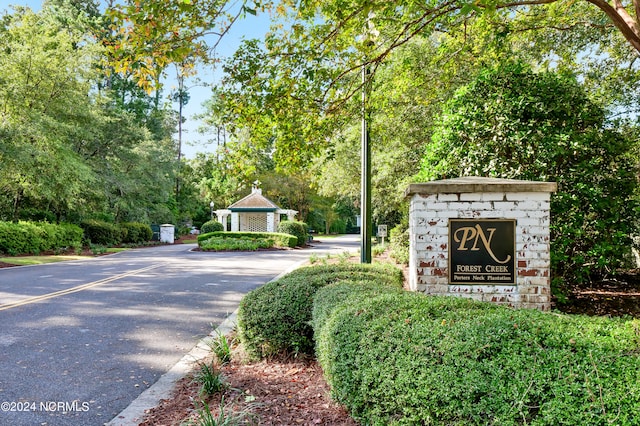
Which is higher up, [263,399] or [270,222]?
[270,222]

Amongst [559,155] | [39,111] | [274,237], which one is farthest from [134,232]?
[559,155]

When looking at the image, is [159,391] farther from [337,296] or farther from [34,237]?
[34,237]

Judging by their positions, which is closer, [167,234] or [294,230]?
[294,230]

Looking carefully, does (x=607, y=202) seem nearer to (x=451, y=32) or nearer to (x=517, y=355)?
(x=451, y=32)

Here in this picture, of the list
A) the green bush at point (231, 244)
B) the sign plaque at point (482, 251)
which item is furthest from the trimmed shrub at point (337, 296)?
the green bush at point (231, 244)

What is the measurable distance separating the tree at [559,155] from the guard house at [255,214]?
93.1 ft

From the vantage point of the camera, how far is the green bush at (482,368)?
6.24 ft

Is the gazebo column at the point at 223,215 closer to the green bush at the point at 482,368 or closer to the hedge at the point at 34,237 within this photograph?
the hedge at the point at 34,237

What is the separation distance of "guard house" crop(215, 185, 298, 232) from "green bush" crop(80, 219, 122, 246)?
976 centimetres

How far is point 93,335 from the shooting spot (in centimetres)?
544

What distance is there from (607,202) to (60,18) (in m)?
36.4

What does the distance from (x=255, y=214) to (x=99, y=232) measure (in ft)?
43.2

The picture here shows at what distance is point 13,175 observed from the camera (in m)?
17.8

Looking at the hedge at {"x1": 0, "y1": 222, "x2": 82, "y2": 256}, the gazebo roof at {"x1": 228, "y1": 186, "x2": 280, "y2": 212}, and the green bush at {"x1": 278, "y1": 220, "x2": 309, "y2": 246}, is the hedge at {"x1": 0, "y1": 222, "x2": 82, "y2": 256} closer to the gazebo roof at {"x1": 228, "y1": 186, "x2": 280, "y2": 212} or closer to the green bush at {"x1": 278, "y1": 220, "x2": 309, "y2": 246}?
the green bush at {"x1": 278, "y1": 220, "x2": 309, "y2": 246}
